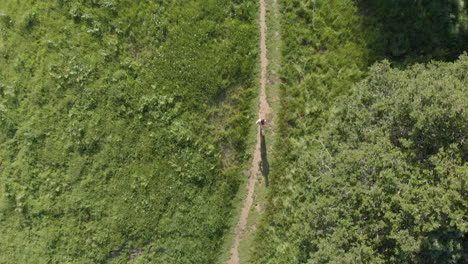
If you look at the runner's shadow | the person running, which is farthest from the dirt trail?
the person running

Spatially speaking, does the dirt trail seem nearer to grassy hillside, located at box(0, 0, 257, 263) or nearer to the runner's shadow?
the runner's shadow

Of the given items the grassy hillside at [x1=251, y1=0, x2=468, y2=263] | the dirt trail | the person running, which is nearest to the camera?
the grassy hillside at [x1=251, y1=0, x2=468, y2=263]

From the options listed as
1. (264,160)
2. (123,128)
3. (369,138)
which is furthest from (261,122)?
(123,128)

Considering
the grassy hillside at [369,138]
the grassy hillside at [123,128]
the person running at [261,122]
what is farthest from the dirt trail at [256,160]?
the grassy hillside at [369,138]

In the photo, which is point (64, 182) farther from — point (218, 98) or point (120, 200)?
point (218, 98)

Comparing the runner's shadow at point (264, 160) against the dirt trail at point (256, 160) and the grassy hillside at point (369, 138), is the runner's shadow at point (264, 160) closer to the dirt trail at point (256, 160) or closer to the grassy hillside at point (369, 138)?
the dirt trail at point (256, 160)

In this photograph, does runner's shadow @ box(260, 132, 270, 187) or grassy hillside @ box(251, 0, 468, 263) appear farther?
runner's shadow @ box(260, 132, 270, 187)

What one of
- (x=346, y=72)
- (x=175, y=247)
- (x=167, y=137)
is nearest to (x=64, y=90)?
(x=167, y=137)
